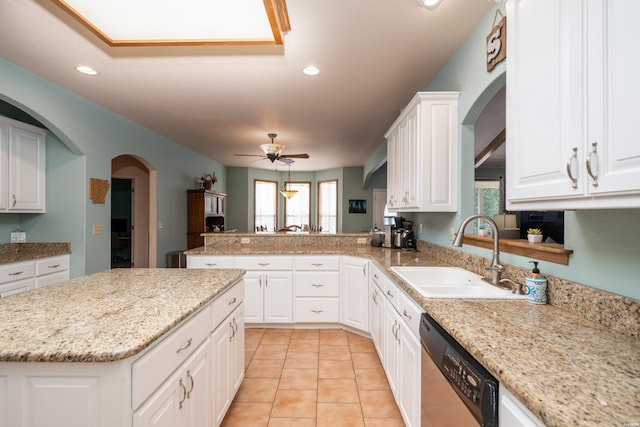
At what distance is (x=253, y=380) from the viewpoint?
7.95 feet

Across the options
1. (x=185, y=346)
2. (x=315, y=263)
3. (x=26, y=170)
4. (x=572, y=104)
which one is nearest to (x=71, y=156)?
(x=26, y=170)

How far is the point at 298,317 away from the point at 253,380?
42.8 inches

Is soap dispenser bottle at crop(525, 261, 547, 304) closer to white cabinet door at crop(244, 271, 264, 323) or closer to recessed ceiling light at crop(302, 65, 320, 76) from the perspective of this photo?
recessed ceiling light at crop(302, 65, 320, 76)

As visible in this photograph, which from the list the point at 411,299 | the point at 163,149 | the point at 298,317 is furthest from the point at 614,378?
the point at 163,149

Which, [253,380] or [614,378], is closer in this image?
[614,378]

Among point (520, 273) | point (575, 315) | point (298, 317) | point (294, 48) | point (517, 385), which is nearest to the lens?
point (517, 385)

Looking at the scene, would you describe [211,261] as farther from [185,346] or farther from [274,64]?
[185,346]

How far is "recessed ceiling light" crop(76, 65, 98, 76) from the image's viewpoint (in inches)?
106

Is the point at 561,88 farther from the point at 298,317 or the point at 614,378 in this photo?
the point at 298,317

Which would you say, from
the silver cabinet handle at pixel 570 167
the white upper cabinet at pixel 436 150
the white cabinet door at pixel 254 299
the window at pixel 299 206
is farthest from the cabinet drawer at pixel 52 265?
the window at pixel 299 206

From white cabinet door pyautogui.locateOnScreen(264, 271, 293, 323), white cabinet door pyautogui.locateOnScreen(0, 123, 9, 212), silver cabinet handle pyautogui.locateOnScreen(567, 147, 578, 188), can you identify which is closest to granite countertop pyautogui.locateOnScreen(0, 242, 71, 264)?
white cabinet door pyautogui.locateOnScreen(0, 123, 9, 212)

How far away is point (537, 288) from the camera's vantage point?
1.38 meters

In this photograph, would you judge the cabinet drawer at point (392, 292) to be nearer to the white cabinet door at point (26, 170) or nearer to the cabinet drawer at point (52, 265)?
the cabinet drawer at point (52, 265)

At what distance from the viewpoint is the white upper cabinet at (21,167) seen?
118 inches
